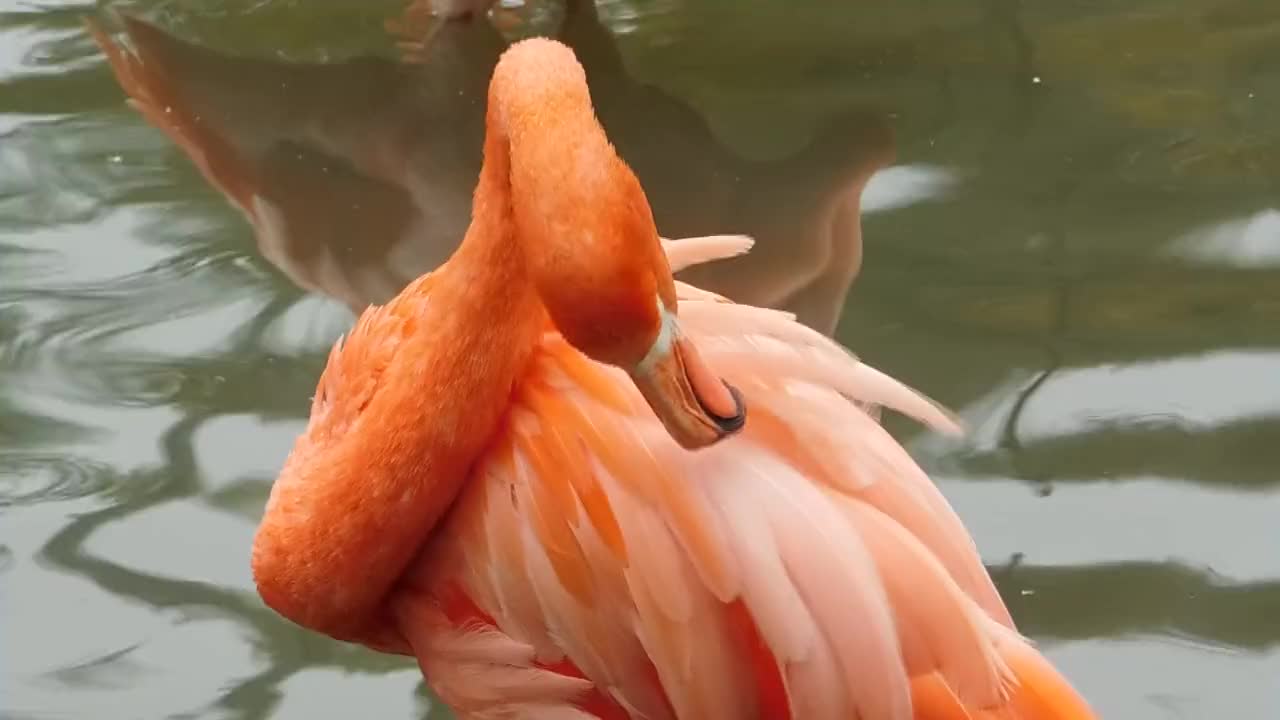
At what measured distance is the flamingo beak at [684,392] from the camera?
1481mm

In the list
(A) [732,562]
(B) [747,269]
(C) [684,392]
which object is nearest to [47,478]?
(B) [747,269]

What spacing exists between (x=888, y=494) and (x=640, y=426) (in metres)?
0.28

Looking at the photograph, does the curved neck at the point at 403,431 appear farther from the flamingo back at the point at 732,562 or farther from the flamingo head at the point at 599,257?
the flamingo head at the point at 599,257

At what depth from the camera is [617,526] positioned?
5.77 ft

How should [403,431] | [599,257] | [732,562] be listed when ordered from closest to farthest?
[599,257] < [732,562] < [403,431]

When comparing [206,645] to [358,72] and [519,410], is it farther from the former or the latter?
[358,72]

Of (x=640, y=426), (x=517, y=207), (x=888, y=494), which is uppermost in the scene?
(x=517, y=207)

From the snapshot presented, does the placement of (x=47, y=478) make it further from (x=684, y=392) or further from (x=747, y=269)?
(x=684, y=392)

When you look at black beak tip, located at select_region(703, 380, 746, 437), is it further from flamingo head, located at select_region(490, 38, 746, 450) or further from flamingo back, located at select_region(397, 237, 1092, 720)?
flamingo back, located at select_region(397, 237, 1092, 720)

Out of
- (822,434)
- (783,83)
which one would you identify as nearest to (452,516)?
(822,434)

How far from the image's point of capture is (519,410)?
1.88m

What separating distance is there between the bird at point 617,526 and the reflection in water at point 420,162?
1109 millimetres

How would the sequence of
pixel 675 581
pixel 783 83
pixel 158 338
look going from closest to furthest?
pixel 675 581, pixel 158 338, pixel 783 83

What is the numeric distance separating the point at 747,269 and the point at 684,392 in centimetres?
162
